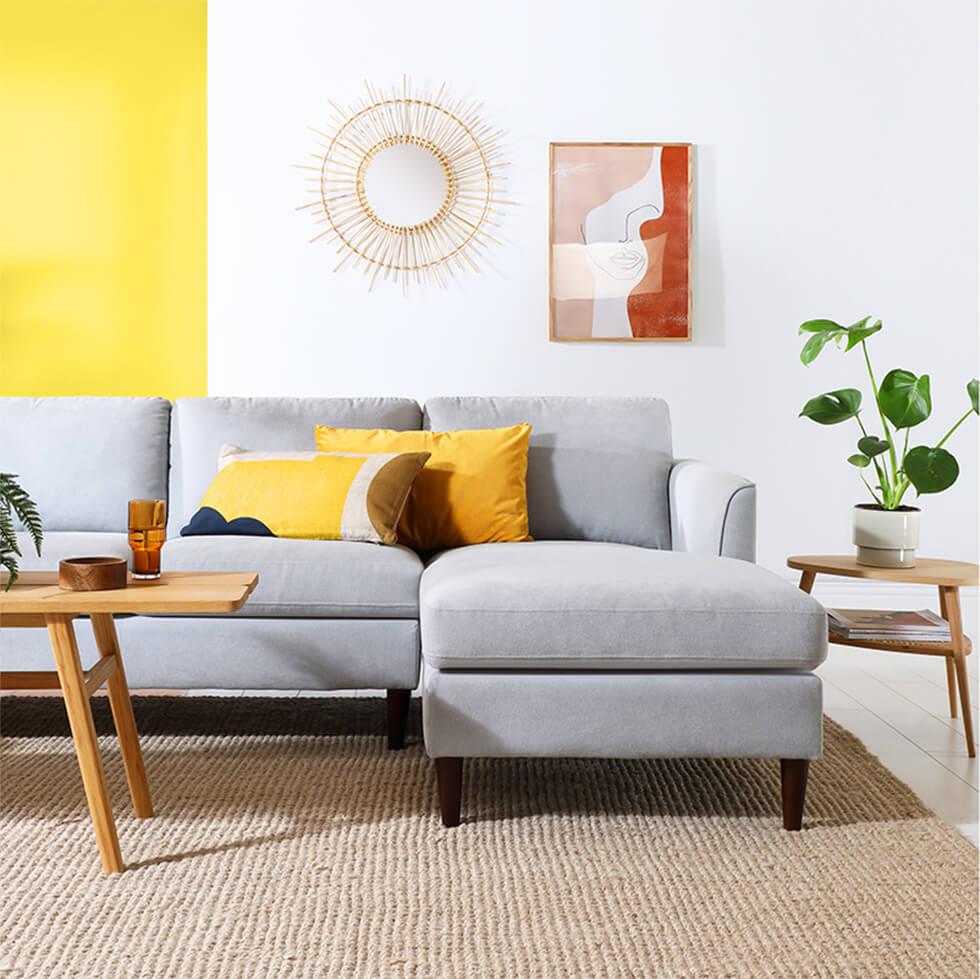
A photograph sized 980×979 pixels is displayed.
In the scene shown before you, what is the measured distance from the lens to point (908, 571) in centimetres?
262

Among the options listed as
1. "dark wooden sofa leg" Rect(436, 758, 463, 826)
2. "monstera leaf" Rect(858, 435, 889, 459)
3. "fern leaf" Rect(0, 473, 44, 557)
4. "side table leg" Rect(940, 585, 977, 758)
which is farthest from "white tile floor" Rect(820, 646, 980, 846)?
"fern leaf" Rect(0, 473, 44, 557)

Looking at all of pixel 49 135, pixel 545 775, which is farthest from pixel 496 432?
pixel 49 135

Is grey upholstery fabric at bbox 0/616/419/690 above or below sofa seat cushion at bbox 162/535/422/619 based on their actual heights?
below

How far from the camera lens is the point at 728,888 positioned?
173cm

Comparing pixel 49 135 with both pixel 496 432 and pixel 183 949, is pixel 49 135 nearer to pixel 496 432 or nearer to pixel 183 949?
pixel 496 432

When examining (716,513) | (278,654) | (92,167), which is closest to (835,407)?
(716,513)

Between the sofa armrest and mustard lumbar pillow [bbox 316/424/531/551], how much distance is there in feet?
1.34

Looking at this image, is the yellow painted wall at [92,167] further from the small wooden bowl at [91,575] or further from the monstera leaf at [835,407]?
the small wooden bowl at [91,575]

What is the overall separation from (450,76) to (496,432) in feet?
5.81

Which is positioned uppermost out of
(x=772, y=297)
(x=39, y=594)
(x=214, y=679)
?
(x=772, y=297)

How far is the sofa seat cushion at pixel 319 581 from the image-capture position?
2.34 m

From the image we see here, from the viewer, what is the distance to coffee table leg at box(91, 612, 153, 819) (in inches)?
76.9

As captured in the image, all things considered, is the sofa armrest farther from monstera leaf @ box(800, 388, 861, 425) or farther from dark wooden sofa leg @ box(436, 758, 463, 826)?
dark wooden sofa leg @ box(436, 758, 463, 826)

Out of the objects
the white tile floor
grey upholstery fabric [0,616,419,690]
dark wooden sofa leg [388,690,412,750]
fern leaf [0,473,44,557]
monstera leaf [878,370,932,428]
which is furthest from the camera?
monstera leaf [878,370,932,428]
